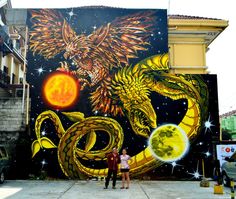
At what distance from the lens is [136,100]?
1625cm

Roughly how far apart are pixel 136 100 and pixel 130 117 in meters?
0.94

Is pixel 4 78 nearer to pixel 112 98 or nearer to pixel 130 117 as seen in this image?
pixel 112 98

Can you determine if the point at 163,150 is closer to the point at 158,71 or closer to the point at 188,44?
the point at 158,71

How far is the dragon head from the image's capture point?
16.1 meters

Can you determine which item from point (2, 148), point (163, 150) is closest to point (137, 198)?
point (163, 150)

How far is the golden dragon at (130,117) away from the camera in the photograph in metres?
15.9

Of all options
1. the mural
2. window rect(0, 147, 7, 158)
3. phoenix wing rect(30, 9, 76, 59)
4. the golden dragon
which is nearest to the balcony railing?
phoenix wing rect(30, 9, 76, 59)

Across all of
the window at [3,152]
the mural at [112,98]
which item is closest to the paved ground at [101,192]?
the window at [3,152]

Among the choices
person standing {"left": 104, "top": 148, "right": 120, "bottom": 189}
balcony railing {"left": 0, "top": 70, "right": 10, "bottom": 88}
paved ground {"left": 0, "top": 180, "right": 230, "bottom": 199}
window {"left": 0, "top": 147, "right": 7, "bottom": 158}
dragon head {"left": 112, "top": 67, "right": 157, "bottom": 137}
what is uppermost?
balcony railing {"left": 0, "top": 70, "right": 10, "bottom": 88}

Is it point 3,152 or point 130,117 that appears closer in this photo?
point 3,152

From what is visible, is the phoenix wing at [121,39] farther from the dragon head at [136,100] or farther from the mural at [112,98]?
the dragon head at [136,100]

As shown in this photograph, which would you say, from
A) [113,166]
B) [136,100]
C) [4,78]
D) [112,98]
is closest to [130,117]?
[136,100]

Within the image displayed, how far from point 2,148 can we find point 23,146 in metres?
1.36

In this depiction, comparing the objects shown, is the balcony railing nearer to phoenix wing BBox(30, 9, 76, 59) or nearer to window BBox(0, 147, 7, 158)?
phoenix wing BBox(30, 9, 76, 59)
